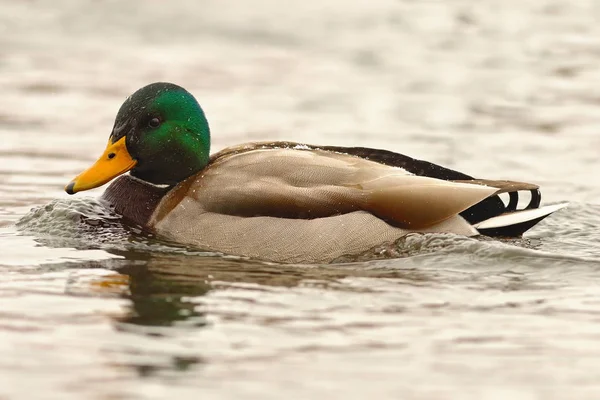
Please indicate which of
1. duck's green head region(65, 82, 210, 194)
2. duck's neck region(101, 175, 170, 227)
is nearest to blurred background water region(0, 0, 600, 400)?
duck's neck region(101, 175, 170, 227)

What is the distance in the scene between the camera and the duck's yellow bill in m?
8.84

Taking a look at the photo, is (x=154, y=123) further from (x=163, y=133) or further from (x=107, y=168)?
(x=107, y=168)

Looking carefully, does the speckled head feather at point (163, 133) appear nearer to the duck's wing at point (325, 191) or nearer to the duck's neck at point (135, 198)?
the duck's neck at point (135, 198)

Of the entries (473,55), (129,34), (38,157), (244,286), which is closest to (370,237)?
(244,286)

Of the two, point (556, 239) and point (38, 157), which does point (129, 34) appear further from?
point (556, 239)

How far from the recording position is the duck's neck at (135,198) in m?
8.99

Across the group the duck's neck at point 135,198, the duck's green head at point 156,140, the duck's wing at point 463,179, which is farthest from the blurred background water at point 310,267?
the duck's green head at point 156,140

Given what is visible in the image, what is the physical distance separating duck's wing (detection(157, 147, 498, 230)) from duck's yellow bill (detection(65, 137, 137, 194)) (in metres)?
0.56

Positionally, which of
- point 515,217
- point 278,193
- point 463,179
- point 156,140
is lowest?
point 515,217

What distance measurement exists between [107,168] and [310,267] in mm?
1667

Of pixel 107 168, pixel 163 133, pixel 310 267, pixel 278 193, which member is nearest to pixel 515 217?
pixel 310 267

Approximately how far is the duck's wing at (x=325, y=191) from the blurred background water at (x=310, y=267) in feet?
0.79

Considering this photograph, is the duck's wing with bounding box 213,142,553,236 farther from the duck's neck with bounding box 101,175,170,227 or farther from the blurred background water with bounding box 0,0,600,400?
the duck's neck with bounding box 101,175,170,227

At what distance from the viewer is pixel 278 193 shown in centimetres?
843
